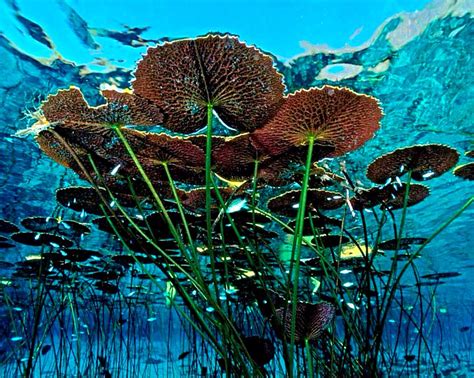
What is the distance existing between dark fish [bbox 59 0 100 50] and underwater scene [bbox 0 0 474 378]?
0.08ft

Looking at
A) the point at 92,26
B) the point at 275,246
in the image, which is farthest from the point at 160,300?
the point at 92,26

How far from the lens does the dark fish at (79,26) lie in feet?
24.5

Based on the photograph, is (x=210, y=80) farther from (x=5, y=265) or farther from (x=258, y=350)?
(x=5, y=265)

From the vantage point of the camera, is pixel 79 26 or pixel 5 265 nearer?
pixel 79 26

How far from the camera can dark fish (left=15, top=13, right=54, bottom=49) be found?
7.53 m

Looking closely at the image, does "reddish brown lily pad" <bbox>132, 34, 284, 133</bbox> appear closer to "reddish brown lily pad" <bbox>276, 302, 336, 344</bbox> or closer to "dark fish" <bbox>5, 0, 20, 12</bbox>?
"reddish brown lily pad" <bbox>276, 302, 336, 344</bbox>

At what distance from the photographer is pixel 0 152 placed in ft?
37.4

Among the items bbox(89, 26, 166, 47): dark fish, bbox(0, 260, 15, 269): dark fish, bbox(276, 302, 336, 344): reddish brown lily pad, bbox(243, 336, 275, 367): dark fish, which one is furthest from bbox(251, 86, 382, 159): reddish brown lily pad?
bbox(0, 260, 15, 269): dark fish

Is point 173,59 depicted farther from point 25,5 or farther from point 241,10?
point 25,5

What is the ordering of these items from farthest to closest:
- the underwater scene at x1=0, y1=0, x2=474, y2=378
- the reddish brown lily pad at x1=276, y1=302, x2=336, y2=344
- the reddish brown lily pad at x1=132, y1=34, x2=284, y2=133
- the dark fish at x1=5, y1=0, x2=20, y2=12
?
the dark fish at x1=5, y1=0, x2=20, y2=12
the reddish brown lily pad at x1=276, y1=302, x2=336, y2=344
the underwater scene at x1=0, y1=0, x2=474, y2=378
the reddish brown lily pad at x1=132, y1=34, x2=284, y2=133

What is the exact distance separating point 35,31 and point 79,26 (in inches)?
34.9

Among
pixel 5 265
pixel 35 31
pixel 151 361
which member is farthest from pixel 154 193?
pixel 5 265

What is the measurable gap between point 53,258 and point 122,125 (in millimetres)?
10717

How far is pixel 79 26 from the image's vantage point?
7805 millimetres
